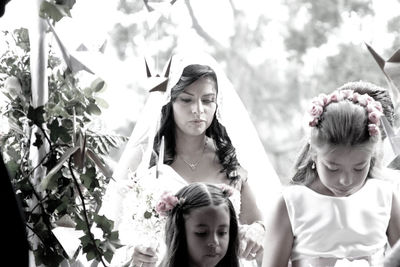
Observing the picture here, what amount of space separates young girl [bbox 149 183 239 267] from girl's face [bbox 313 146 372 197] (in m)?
0.28

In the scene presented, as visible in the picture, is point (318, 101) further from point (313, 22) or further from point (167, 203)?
point (313, 22)

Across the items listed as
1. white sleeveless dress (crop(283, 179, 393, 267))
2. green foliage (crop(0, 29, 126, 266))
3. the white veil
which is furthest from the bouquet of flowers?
white sleeveless dress (crop(283, 179, 393, 267))

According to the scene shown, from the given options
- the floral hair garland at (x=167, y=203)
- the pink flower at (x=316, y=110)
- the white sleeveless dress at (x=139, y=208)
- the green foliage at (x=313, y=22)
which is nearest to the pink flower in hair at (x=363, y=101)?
the pink flower at (x=316, y=110)

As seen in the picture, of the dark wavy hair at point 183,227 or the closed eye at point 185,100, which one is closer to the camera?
the dark wavy hair at point 183,227

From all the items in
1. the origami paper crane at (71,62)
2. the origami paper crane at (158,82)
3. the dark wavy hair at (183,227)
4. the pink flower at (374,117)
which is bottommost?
the dark wavy hair at (183,227)

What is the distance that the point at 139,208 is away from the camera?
174cm

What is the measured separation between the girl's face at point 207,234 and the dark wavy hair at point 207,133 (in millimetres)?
387

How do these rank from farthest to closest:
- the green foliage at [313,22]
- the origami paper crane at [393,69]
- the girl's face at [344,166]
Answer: the green foliage at [313,22] → the girl's face at [344,166] → the origami paper crane at [393,69]

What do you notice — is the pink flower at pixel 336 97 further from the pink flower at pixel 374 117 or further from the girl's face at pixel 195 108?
the girl's face at pixel 195 108

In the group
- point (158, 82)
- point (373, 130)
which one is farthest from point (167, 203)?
point (373, 130)

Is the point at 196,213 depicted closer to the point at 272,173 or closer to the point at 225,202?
the point at 225,202

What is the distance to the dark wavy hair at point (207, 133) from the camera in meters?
1.96

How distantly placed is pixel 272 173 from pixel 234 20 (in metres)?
1.93

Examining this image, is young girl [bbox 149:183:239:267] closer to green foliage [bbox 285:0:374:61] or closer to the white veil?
the white veil
